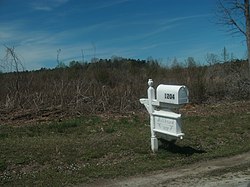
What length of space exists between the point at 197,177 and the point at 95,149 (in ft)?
9.99

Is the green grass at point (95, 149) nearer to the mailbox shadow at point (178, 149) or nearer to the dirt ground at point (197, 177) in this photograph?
the mailbox shadow at point (178, 149)

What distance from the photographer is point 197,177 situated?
8.27 metres

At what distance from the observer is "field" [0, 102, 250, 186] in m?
8.78

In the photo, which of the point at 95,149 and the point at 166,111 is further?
the point at 95,149

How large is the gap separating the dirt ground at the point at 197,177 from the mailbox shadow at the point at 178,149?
→ 99 cm

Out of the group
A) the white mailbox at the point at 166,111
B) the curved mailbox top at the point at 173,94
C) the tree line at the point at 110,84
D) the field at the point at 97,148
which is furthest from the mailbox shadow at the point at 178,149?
the tree line at the point at 110,84

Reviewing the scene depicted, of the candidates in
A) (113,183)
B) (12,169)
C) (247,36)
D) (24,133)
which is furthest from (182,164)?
(247,36)

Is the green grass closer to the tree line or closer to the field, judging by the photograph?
the field

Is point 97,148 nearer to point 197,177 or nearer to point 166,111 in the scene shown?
point 166,111

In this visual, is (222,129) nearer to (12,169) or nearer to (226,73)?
(12,169)

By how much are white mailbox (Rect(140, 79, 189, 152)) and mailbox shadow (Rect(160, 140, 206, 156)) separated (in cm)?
38

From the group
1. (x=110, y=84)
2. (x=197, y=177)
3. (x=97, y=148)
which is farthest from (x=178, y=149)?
(x=110, y=84)

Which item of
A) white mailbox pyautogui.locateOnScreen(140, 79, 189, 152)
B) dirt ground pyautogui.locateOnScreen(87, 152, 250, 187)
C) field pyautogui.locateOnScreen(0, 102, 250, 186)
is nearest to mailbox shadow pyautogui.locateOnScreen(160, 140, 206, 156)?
field pyautogui.locateOnScreen(0, 102, 250, 186)

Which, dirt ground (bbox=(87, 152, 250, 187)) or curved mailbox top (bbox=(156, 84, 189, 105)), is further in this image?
curved mailbox top (bbox=(156, 84, 189, 105))
